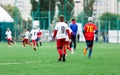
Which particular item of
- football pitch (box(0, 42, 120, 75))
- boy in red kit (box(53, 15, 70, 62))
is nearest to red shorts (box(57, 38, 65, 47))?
boy in red kit (box(53, 15, 70, 62))

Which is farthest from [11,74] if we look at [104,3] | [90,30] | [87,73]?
[104,3]

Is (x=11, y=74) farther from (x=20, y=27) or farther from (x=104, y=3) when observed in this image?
(x=104, y=3)

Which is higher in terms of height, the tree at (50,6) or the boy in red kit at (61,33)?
the tree at (50,6)

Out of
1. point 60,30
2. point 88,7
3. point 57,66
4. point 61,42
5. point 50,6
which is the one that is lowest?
point 57,66

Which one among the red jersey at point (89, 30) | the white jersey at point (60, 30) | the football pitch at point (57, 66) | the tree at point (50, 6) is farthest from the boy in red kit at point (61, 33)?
the tree at point (50, 6)

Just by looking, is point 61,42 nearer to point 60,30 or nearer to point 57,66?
point 60,30

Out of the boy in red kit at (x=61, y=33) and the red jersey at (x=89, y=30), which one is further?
the red jersey at (x=89, y=30)

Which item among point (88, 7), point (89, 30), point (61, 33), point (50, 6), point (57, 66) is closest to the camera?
point (57, 66)

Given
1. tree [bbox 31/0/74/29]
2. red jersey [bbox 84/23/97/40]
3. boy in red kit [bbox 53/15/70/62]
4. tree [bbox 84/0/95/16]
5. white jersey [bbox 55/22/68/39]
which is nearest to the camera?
boy in red kit [bbox 53/15/70/62]

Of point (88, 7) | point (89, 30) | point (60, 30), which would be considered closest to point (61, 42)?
point (60, 30)

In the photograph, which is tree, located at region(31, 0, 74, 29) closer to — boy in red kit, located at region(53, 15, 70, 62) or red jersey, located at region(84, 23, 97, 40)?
red jersey, located at region(84, 23, 97, 40)

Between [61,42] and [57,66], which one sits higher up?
[61,42]

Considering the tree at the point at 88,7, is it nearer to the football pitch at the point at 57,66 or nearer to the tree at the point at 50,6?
the tree at the point at 50,6

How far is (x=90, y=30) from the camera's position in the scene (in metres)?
24.6
